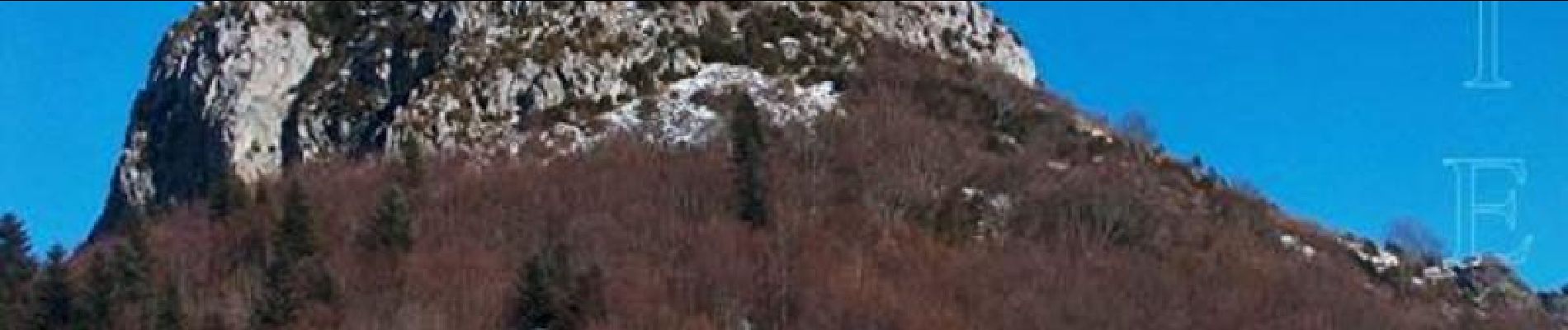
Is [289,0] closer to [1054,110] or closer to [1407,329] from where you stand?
[1054,110]

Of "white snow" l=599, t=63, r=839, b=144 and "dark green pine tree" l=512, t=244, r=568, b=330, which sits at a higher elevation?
"white snow" l=599, t=63, r=839, b=144

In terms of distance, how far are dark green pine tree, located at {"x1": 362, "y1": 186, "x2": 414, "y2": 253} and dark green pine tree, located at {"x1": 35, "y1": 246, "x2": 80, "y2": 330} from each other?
11796 mm

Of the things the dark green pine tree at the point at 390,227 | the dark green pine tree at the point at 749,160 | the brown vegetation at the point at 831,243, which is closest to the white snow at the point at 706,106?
the brown vegetation at the point at 831,243

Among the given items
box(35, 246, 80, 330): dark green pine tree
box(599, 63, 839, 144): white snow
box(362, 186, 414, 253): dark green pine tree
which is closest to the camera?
box(35, 246, 80, 330): dark green pine tree

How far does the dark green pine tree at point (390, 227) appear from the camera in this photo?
4109 inches

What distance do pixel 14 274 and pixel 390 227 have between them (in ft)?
47.1

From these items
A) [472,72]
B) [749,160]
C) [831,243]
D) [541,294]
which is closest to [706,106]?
[472,72]

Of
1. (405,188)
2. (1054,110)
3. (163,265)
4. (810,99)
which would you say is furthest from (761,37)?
(163,265)

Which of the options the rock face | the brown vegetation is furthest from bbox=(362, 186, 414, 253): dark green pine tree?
the rock face

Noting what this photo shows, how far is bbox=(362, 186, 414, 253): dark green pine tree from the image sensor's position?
104 metres

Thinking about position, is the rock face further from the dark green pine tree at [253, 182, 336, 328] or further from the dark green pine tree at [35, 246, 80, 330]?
Answer: the dark green pine tree at [35, 246, 80, 330]

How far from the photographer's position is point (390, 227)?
346 ft

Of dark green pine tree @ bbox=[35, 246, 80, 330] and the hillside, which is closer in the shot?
dark green pine tree @ bbox=[35, 246, 80, 330]

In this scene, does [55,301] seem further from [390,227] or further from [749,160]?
[749,160]
